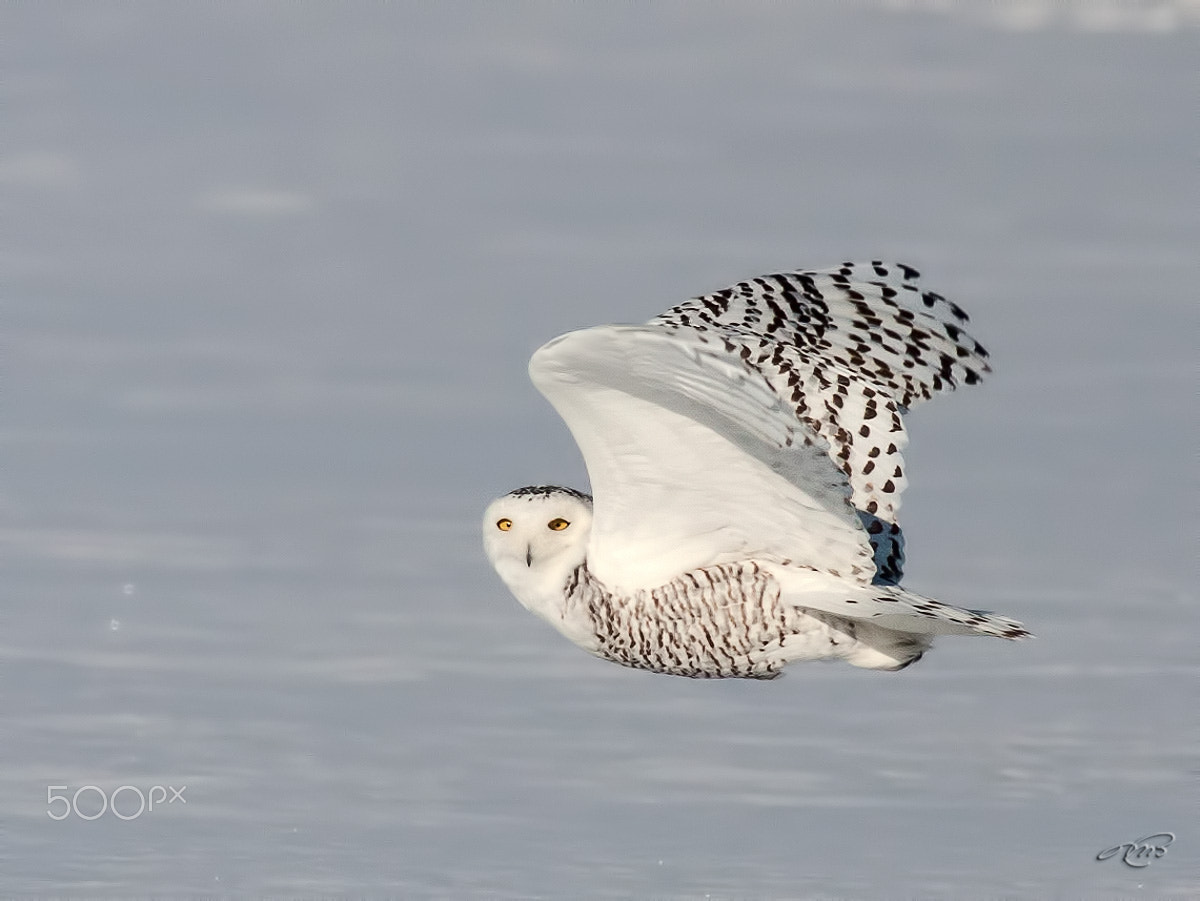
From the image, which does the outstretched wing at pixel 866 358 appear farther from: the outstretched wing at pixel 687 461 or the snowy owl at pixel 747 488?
the outstretched wing at pixel 687 461

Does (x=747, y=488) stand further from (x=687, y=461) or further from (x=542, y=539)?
(x=542, y=539)

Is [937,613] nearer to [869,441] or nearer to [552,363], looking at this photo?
[869,441]

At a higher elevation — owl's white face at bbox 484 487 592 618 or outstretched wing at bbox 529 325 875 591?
outstretched wing at bbox 529 325 875 591

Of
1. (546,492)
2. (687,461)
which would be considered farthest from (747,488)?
(546,492)

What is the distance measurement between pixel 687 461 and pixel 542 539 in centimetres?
80

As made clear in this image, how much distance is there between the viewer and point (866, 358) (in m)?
6.86

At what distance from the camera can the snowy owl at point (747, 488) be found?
215 inches

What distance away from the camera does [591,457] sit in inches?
235

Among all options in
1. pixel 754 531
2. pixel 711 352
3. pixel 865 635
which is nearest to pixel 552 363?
pixel 711 352

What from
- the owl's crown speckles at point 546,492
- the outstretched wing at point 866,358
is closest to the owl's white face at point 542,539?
the owl's crown speckles at point 546,492

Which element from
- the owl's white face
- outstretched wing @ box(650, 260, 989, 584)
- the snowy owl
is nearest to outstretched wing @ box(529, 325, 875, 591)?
the snowy owl

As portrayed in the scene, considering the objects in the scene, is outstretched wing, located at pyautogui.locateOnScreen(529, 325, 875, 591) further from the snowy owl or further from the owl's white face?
the owl's white face

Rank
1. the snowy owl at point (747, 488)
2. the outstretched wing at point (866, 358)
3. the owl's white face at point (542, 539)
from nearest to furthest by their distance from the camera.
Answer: the snowy owl at point (747, 488) → the owl's white face at point (542, 539) → the outstretched wing at point (866, 358)

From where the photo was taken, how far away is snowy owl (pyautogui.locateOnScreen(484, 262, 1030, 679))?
5.45 metres
